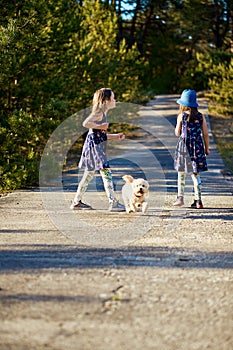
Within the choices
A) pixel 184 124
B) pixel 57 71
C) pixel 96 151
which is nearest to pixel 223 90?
pixel 57 71

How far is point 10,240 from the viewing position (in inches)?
246

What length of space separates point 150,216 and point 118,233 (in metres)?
1.29

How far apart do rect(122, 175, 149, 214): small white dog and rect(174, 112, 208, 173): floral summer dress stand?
880 millimetres

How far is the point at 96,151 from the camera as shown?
8.16 m

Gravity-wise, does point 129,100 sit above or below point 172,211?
above

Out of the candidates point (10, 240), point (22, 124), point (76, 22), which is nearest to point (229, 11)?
point (76, 22)

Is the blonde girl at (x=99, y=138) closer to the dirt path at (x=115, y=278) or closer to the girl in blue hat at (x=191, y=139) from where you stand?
the dirt path at (x=115, y=278)

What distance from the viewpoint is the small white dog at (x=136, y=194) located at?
781cm

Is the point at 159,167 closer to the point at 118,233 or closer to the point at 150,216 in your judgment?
the point at 150,216

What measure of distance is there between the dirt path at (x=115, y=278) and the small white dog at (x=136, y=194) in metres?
0.24

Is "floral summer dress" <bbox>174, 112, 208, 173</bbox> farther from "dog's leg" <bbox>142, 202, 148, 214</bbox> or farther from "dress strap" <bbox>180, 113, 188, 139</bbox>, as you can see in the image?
"dog's leg" <bbox>142, 202, 148, 214</bbox>

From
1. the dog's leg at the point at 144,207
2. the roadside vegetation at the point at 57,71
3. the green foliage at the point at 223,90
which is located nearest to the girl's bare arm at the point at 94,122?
Answer: the dog's leg at the point at 144,207

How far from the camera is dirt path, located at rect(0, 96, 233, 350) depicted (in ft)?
11.6

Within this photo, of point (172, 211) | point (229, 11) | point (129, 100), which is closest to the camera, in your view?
point (172, 211)
